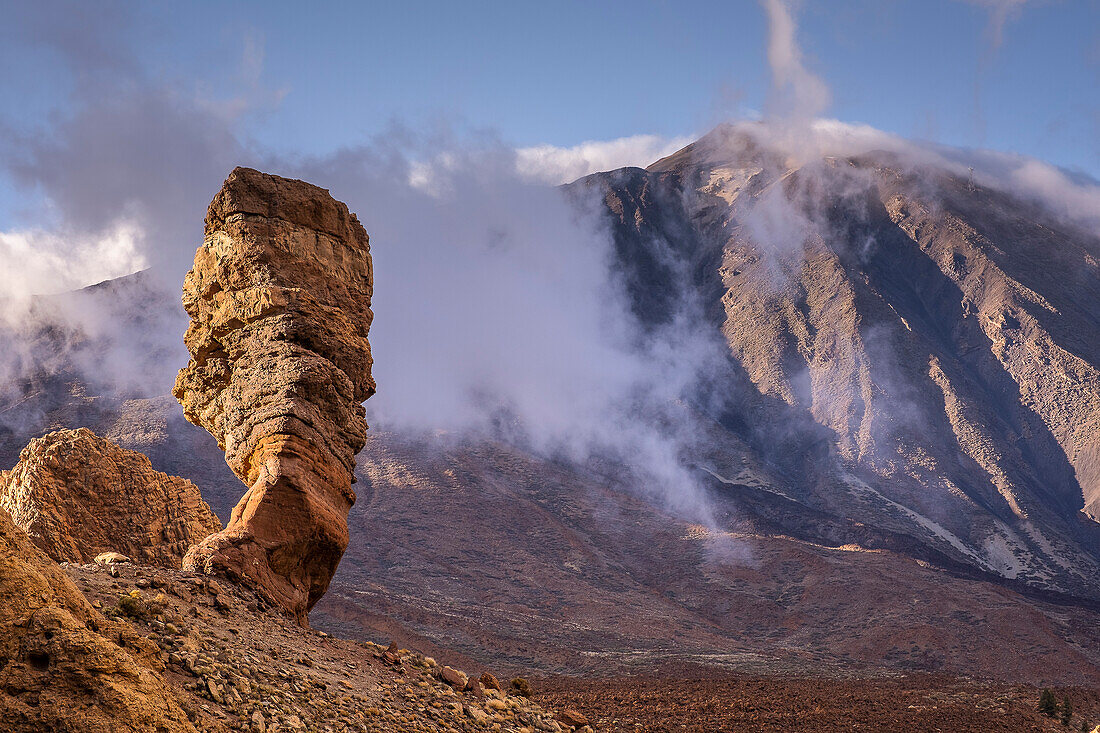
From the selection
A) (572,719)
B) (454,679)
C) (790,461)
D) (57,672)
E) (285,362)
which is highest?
(790,461)

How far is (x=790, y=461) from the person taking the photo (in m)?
91.5

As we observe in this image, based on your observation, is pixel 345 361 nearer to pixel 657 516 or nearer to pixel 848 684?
pixel 848 684

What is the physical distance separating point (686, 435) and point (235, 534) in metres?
81.0

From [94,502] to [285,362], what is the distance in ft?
11.0

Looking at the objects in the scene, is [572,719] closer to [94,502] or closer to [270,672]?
[270,672]

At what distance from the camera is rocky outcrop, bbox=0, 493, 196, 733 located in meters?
5.70

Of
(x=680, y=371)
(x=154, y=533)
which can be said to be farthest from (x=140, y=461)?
(x=680, y=371)

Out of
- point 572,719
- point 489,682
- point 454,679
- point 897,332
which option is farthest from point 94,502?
point 897,332

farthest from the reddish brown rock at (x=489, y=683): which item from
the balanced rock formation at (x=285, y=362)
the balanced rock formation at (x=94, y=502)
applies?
the balanced rock formation at (x=94, y=502)

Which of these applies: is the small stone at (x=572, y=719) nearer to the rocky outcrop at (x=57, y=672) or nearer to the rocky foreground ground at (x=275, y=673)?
the rocky foreground ground at (x=275, y=673)

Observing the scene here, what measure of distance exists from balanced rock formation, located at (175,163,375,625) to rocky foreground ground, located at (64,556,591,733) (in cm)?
113

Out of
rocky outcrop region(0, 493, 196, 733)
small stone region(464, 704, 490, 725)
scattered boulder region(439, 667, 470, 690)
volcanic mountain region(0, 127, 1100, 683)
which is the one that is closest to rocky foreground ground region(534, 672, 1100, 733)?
volcanic mountain region(0, 127, 1100, 683)

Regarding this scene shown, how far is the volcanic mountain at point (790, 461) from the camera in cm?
4981

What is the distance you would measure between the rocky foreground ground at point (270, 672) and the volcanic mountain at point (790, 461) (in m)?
27.6
